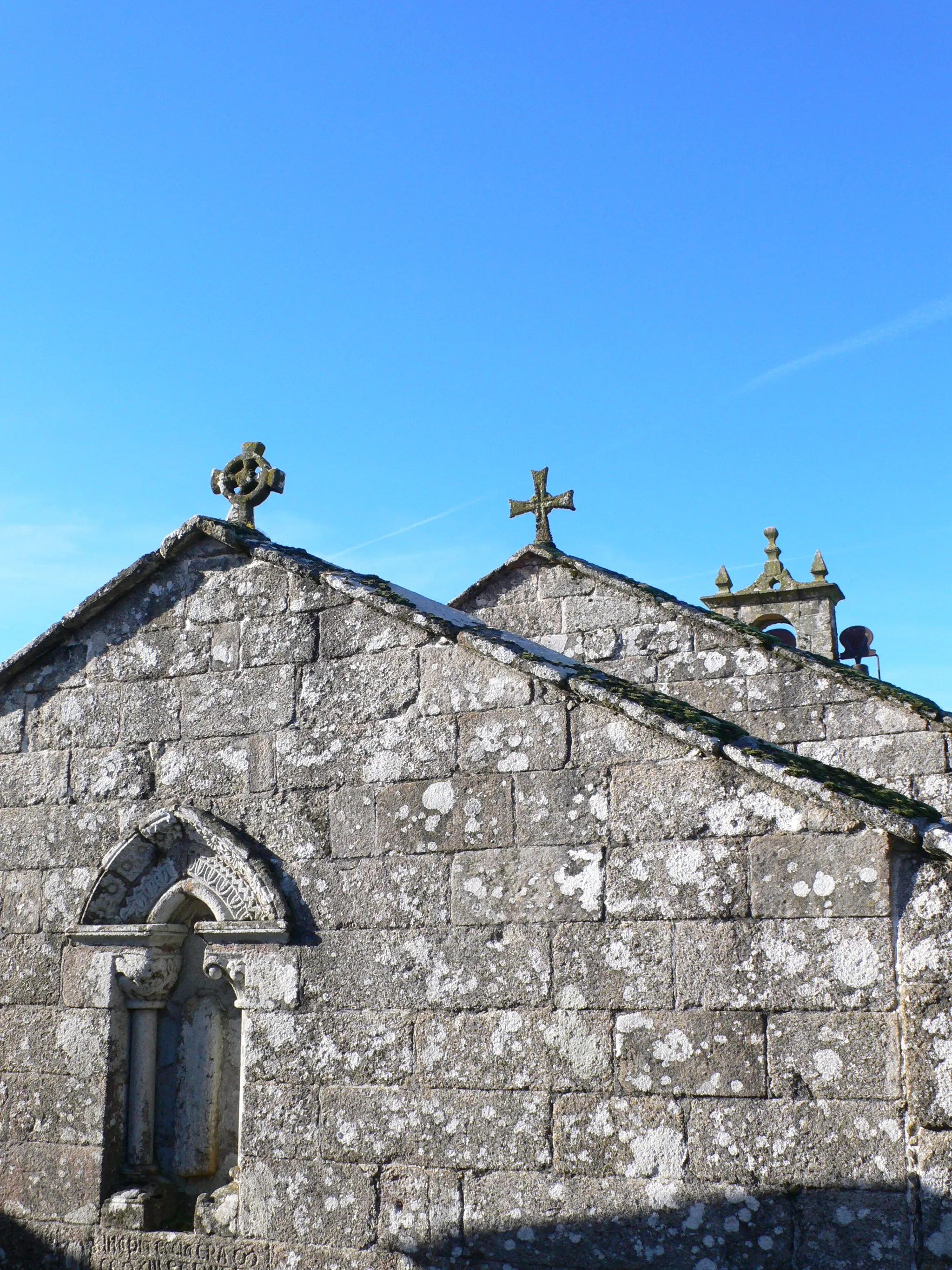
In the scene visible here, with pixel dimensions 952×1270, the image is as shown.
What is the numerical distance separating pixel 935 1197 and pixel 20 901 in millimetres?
4381

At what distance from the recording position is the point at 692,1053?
166 inches

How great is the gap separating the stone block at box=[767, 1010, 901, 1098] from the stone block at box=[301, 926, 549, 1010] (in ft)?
3.09

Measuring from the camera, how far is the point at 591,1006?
444cm

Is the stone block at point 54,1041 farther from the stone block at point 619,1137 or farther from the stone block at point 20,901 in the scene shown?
the stone block at point 619,1137

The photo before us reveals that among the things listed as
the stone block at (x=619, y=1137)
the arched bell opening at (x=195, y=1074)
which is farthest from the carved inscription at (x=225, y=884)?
the stone block at (x=619, y=1137)

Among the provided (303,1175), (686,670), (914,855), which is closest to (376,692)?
(303,1175)

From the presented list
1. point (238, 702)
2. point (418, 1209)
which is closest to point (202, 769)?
point (238, 702)

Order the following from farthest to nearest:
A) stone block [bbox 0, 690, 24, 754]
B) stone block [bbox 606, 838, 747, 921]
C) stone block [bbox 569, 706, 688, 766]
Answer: stone block [bbox 0, 690, 24, 754] → stone block [bbox 569, 706, 688, 766] → stone block [bbox 606, 838, 747, 921]

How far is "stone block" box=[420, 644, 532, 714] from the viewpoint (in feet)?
16.2

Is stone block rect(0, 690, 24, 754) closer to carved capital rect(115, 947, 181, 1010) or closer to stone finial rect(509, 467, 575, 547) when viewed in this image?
carved capital rect(115, 947, 181, 1010)

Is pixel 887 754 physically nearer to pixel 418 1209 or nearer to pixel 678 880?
pixel 678 880

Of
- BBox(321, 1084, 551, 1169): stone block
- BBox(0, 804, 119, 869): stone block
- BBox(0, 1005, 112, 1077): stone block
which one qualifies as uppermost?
BBox(0, 804, 119, 869): stone block

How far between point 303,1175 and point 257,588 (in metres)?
2.70

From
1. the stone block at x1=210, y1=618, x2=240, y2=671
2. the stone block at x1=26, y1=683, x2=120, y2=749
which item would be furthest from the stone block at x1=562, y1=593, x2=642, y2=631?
the stone block at x1=26, y1=683, x2=120, y2=749
